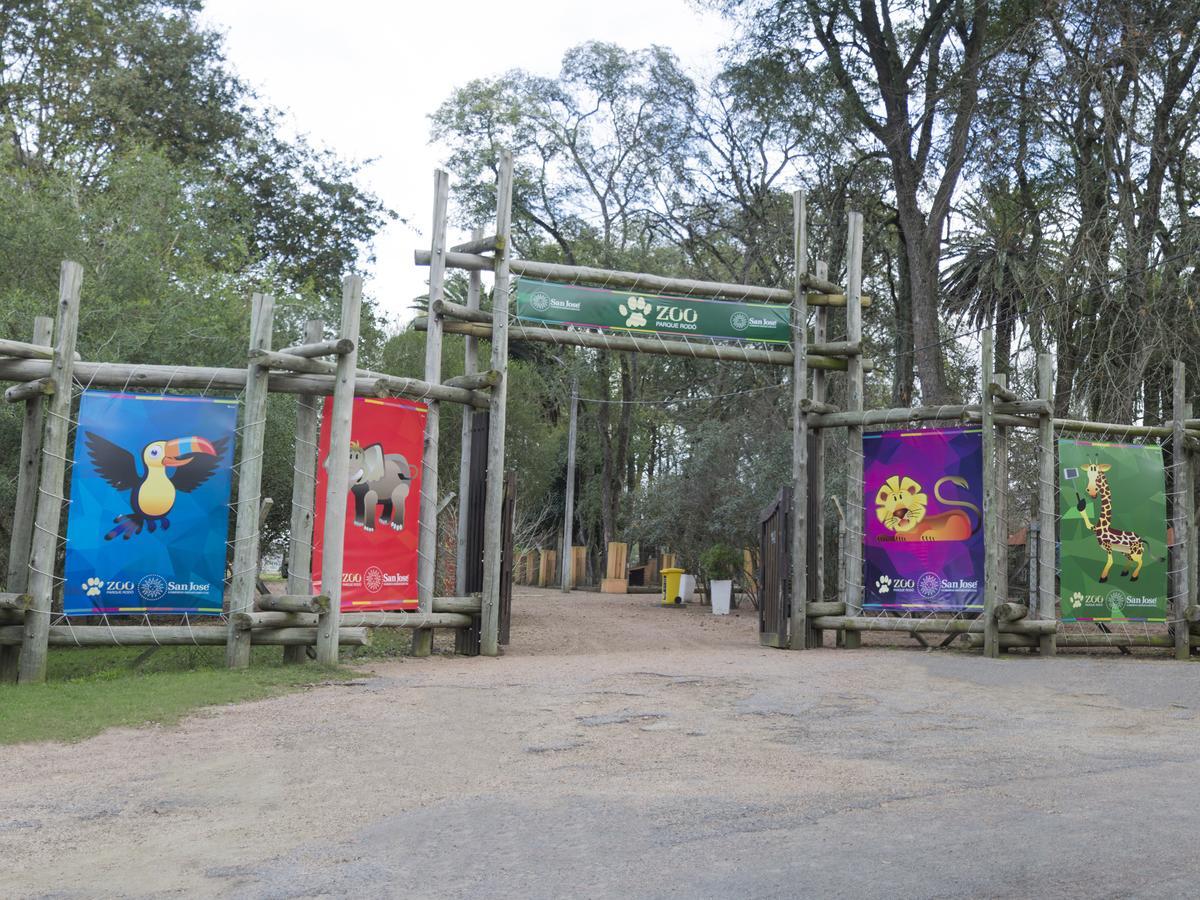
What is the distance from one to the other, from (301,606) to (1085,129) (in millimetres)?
13830

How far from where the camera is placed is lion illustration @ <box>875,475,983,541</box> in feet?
43.8

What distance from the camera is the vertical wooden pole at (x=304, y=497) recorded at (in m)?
11.2

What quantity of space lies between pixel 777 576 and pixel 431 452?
4.58 m

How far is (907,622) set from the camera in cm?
1354

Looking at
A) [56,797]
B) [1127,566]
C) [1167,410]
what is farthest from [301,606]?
[1167,410]

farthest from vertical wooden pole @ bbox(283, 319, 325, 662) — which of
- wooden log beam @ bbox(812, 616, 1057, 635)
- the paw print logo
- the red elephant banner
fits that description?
wooden log beam @ bbox(812, 616, 1057, 635)

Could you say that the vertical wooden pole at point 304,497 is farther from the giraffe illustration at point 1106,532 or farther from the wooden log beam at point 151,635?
the giraffe illustration at point 1106,532

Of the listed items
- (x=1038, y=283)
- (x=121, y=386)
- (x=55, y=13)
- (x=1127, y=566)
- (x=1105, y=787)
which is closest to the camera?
(x=1105, y=787)

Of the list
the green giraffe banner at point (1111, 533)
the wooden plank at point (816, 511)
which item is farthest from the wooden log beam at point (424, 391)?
the green giraffe banner at point (1111, 533)

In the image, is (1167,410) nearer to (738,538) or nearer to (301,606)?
(738,538)

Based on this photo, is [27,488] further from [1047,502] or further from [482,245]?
[1047,502]

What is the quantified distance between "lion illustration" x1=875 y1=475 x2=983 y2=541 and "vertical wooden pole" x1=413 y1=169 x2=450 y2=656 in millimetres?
5196

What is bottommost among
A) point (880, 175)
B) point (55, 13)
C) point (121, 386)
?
point (121, 386)

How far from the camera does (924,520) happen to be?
13.5 meters
